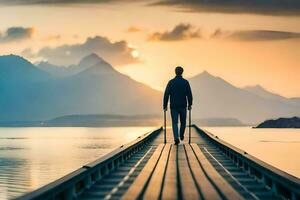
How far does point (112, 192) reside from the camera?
581 inches

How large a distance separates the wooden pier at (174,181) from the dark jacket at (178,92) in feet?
20.6

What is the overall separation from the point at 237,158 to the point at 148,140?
14.5 metres

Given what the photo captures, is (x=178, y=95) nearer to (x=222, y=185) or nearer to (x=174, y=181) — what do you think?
(x=174, y=181)

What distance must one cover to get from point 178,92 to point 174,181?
13308mm

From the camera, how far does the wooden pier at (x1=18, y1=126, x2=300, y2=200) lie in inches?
534

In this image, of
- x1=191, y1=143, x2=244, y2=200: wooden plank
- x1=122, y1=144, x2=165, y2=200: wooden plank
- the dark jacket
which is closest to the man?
the dark jacket

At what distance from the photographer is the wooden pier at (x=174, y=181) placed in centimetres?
1355

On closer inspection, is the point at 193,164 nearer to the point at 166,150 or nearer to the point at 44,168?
the point at 166,150

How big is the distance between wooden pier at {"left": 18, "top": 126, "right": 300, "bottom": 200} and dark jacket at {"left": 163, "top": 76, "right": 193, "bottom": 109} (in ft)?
20.6

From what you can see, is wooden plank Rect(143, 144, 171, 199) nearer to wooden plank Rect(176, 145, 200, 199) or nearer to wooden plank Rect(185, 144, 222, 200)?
wooden plank Rect(176, 145, 200, 199)

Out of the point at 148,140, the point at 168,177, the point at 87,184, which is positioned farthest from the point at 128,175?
the point at 148,140

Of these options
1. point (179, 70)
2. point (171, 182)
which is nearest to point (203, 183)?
point (171, 182)

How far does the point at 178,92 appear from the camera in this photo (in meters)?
29.3

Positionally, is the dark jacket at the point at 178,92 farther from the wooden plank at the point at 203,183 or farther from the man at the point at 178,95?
the wooden plank at the point at 203,183
